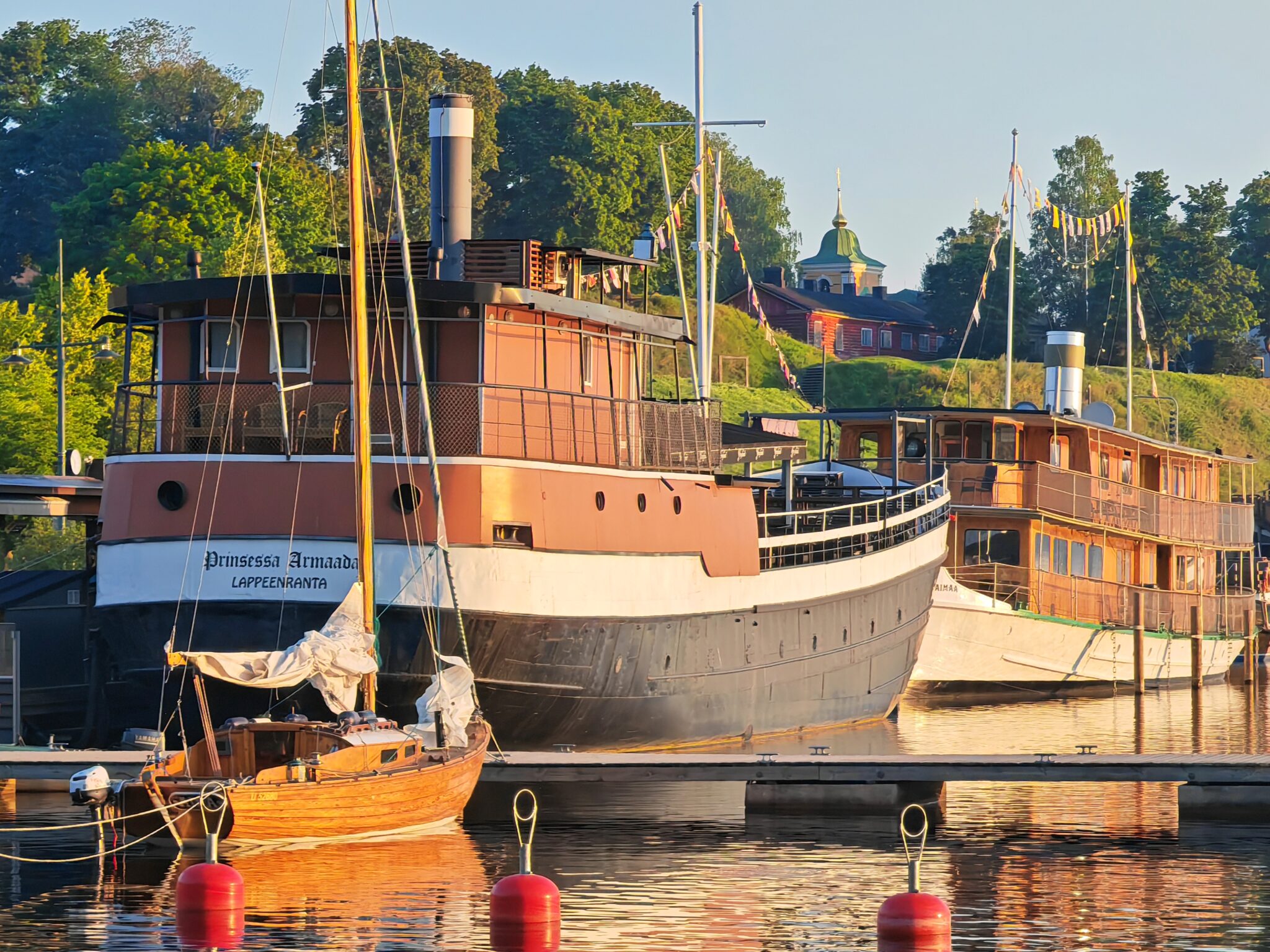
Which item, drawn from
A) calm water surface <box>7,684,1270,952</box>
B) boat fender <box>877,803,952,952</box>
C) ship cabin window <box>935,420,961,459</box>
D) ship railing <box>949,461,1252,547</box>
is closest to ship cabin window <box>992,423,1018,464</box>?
ship railing <box>949,461,1252,547</box>

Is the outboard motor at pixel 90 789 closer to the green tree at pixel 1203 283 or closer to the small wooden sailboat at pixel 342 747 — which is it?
the small wooden sailboat at pixel 342 747

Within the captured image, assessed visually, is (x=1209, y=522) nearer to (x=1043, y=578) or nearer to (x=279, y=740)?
(x=1043, y=578)

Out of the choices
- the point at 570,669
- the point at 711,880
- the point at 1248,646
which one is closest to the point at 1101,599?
the point at 1248,646

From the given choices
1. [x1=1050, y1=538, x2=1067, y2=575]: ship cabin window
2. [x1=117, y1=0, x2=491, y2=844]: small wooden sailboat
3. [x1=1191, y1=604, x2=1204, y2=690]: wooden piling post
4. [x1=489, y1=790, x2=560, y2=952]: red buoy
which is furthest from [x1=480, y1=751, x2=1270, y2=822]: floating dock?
[x1=1191, y1=604, x2=1204, y2=690]: wooden piling post

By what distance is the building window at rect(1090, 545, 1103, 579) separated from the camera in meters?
49.5

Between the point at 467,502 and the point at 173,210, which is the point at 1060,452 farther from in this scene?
the point at 173,210

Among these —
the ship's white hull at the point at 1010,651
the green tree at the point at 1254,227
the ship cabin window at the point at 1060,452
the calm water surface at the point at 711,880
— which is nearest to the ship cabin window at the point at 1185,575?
the ship's white hull at the point at 1010,651

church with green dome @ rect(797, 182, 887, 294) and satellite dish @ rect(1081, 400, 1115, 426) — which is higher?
church with green dome @ rect(797, 182, 887, 294)

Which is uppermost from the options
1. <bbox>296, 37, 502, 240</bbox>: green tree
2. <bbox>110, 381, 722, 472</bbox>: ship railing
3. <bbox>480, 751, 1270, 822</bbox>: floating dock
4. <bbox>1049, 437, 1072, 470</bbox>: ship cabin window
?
<bbox>296, 37, 502, 240</bbox>: green tree

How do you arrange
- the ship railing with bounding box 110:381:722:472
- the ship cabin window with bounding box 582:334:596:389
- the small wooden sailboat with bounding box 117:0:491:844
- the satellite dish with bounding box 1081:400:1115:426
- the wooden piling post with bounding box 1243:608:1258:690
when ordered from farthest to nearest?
the wooden piling post with bounding box 1243:608:1258:690, the satellite dish with bounding box 1081:400:1115:426, the ship cabin window with bounding box 582:334:596:389, the ship railing with bounding box 110:381:722:472, the small wooden sailboat with bounding box 117:0:491:844

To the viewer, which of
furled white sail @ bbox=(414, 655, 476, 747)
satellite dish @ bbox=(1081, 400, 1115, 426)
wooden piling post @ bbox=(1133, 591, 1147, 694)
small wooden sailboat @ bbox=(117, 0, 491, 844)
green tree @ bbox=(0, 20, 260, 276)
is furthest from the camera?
green tree @ bbox=(0, 20, 260, 276)

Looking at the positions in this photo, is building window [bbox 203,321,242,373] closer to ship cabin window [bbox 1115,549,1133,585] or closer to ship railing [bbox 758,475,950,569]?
ship railing [bbox 758,475,950,569]

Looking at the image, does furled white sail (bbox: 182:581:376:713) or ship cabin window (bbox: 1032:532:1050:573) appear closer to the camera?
furled white sail (bbox: 182:581:376:713)

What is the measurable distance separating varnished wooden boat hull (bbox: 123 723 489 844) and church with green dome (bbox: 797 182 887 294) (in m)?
121
